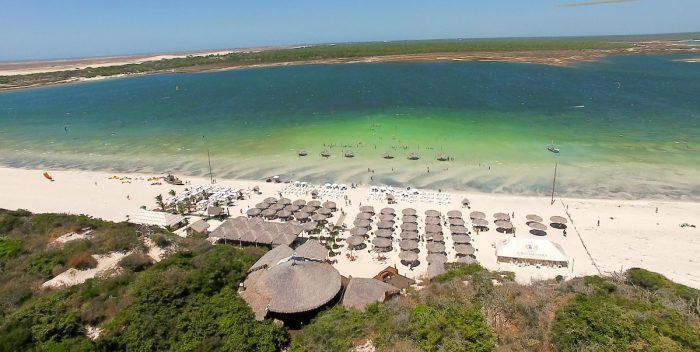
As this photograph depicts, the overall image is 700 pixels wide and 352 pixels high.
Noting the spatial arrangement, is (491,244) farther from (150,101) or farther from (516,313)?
(150,101)

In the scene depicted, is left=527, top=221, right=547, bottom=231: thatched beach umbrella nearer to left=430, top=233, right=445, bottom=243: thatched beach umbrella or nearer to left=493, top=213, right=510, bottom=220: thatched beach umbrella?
left=493, top=213, right=510, bottom=220: thatched beach umbrella

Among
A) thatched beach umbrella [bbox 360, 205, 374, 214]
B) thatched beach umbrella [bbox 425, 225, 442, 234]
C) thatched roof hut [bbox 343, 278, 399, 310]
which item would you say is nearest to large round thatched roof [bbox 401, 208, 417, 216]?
thatched beach umbrella [bbox 425, 225, 442, 234]

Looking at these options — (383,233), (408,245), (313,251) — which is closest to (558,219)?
(408,245)

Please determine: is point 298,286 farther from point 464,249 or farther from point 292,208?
point 292,208

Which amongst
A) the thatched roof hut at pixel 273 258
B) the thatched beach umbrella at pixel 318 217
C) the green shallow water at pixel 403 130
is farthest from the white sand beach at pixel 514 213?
the thatched roof hut at pixel 273 258

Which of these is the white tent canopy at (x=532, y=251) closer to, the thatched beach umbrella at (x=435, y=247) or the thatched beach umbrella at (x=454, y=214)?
the thatched beach umbrella at (x=435, y=247)

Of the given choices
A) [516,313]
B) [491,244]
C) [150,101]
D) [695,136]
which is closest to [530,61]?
[695,136]
